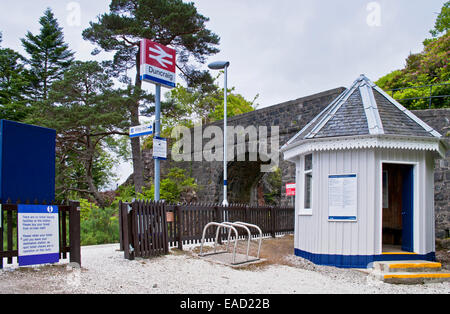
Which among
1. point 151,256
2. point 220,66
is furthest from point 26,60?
point 151,256

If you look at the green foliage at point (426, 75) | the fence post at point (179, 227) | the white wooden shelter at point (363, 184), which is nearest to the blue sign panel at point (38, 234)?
the fence post at point (179, 227)

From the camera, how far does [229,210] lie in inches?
475

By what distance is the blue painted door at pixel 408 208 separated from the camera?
8492 mm

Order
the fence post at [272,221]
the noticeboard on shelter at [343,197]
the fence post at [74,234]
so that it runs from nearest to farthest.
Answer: the fence post at [74,234], the noticeboard on shelter at [343,197], the fence post at [272,221]

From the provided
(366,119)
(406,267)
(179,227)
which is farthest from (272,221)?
(406,267)

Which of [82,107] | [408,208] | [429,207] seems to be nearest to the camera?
[408,208]

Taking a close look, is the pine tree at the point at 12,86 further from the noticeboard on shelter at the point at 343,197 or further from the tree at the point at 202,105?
the noticeboard on shelter at the point at 343,197

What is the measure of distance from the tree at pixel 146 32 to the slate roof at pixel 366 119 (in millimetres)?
11490

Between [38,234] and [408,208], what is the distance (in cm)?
752

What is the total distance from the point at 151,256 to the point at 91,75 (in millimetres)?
13010

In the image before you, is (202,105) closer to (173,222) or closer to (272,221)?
(272,221)

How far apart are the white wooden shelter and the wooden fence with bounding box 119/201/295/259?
3.03 meters

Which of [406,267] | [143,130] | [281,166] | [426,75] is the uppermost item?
[426,75]

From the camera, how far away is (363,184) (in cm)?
822
